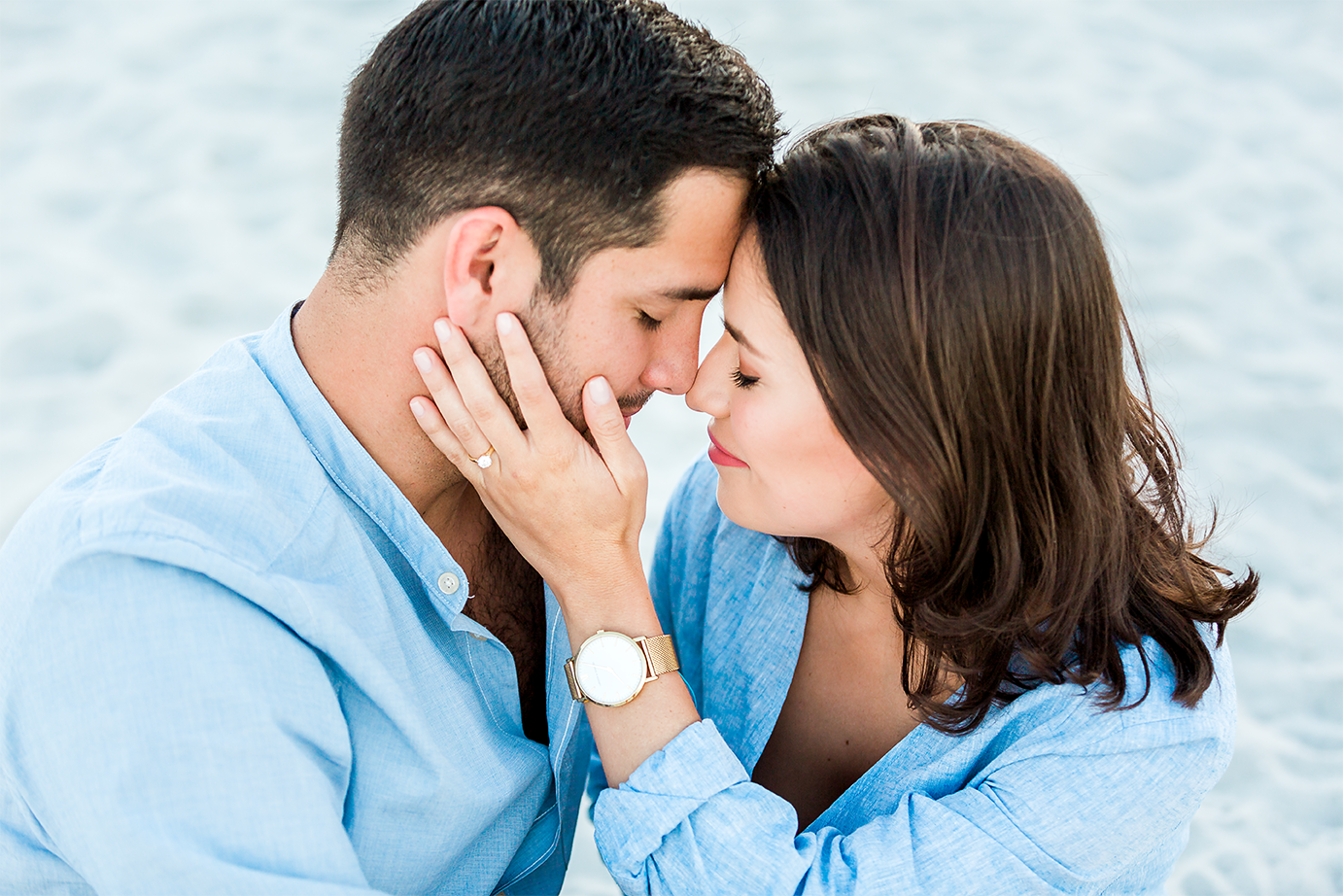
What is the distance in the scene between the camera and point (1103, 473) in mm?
2086

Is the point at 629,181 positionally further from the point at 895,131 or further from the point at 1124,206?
the point at 1124,206

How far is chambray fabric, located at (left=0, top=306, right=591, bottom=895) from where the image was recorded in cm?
157

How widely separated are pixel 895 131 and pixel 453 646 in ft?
4.14

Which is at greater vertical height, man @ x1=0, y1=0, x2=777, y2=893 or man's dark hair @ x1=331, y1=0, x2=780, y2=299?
man's dark hair @ x1=331, y1=0, x2=780, y2=299

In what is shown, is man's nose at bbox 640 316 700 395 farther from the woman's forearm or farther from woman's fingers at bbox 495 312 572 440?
the woman's forearm

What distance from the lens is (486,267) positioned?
2.00m

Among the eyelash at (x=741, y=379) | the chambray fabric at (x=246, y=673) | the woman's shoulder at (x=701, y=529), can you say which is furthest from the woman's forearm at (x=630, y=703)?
the woman's shoulder at (x=701, y=529)

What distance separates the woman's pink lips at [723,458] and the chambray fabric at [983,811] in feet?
1.72

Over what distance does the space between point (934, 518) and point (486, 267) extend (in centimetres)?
94

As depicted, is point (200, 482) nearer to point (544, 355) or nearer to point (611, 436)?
point (544, 355)

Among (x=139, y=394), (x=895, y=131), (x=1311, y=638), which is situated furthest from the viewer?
(x=139, y=394)

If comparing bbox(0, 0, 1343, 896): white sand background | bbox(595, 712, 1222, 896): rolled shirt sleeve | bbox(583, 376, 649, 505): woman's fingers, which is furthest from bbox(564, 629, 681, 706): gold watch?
bbox(0, 0, 1343, 896): white sand background

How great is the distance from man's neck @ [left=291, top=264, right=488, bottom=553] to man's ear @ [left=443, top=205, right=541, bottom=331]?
0.08 meters

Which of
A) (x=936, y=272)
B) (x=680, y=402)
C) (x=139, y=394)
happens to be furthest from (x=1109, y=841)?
(x=139, y=394)
